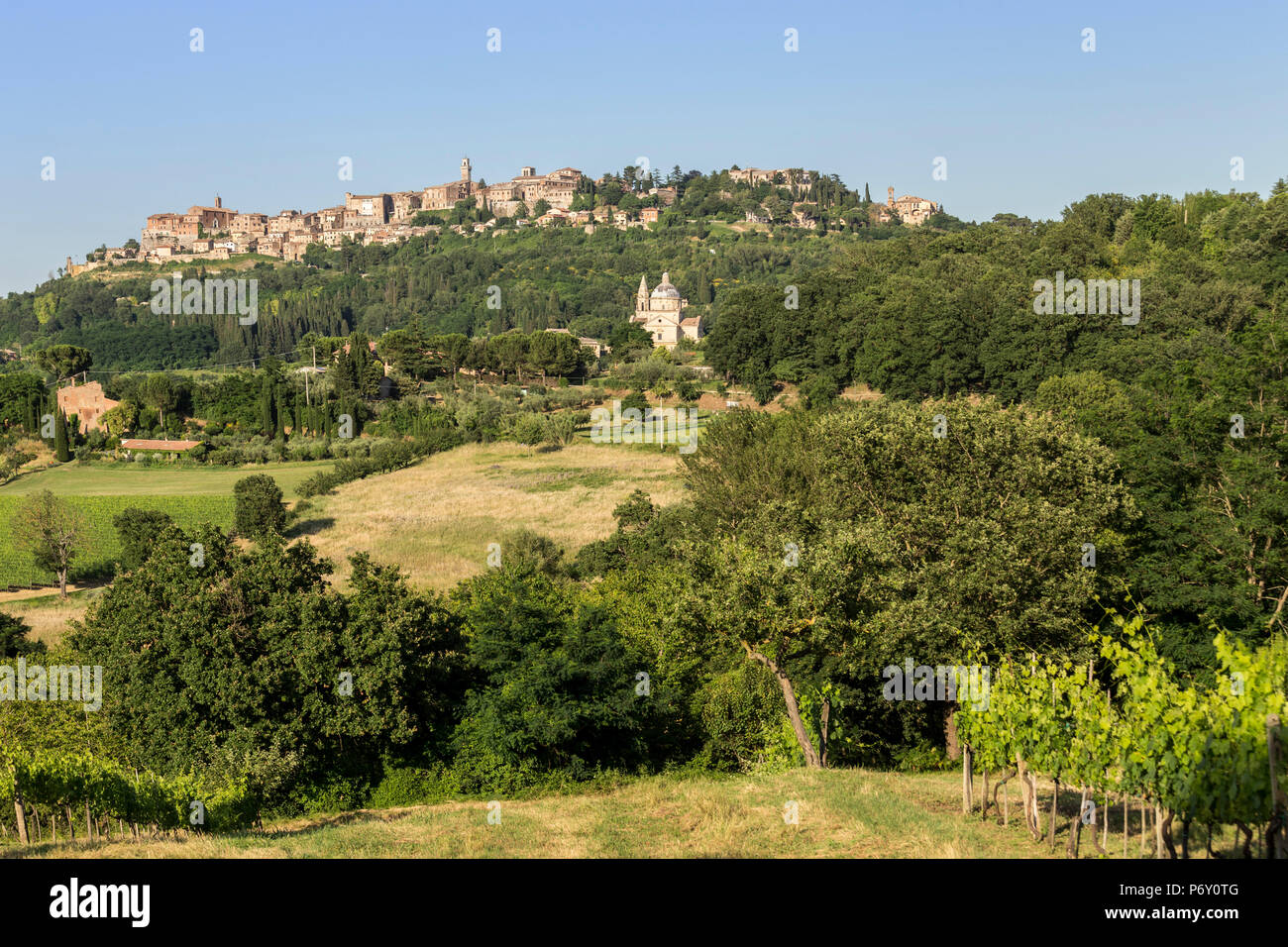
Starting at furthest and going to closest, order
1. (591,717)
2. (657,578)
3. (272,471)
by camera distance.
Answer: (272,471) < (657,578) < (591,717)

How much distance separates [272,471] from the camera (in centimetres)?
6938

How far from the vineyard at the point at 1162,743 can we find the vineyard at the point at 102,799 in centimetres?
1226

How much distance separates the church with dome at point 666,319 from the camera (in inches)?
5261

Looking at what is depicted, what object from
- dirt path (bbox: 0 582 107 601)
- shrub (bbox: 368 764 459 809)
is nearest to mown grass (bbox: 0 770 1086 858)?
shrub (bbox: 368 764 459 809)

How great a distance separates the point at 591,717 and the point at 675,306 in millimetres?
127149

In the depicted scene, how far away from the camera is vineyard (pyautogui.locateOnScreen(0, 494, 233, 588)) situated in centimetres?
4844

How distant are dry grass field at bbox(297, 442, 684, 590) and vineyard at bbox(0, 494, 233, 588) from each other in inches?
234

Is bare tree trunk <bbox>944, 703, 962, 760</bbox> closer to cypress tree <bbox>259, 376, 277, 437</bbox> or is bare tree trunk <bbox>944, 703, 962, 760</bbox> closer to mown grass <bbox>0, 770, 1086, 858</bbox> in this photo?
mown grass <bbox>0, 770, 1086, 858</bbox>

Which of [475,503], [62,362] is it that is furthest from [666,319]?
[475,503]

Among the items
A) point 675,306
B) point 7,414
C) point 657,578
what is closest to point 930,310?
point 657,578

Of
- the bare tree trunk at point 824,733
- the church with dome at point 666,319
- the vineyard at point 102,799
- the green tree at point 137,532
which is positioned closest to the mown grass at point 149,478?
the green tree at point 137,532

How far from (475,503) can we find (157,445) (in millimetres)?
35296

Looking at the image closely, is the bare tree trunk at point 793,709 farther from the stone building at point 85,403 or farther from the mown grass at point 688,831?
the stone building at point 85,403

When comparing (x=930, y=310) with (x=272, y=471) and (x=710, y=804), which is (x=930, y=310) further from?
(x=710, y=804)
